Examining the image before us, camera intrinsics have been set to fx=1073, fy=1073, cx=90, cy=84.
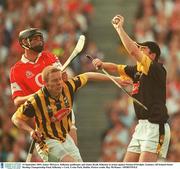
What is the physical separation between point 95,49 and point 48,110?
772 centimetres

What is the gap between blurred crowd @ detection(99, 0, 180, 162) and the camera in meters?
18.8

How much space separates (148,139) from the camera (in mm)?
13570

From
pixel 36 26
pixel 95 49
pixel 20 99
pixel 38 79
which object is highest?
pixel 36 26

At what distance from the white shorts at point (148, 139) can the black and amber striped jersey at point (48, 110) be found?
889mm

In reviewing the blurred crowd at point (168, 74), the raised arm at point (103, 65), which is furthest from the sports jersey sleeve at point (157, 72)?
the blurred crowd at point (168, 74)

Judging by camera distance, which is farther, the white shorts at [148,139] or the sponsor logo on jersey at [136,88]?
the sponsor logo on jersey at [136,88]

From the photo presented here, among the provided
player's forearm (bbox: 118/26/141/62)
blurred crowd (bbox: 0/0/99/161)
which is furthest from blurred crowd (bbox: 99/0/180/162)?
player's forearm (bbox: 118/26/141/62)

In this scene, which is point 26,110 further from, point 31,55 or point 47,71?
point 31,55

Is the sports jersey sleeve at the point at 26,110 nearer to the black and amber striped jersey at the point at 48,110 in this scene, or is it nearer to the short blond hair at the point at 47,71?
→ the black and amber striped jersey at the point at 48,110

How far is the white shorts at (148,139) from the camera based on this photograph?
13.6 meters

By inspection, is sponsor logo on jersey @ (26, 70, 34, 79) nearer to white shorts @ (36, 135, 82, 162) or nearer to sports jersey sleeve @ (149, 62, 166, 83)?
white shorts @ (36, 135, 82, 162)

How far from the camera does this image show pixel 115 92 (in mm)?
20938

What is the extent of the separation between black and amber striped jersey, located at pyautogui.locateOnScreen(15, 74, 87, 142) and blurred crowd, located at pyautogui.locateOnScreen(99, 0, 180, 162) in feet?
15.9

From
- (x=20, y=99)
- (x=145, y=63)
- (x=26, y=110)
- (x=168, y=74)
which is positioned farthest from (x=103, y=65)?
(x=168, y=74)
